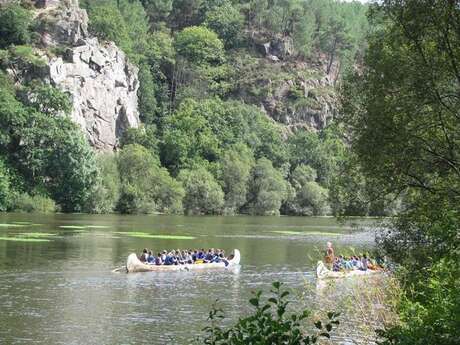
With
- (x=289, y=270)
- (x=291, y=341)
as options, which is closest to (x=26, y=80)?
(x=289, y=270)

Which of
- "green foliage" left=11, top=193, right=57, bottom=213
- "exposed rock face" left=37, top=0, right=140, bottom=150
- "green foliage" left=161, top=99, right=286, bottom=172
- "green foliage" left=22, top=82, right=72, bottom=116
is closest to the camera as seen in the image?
"green foliage" left=11, top=193, right=57, bottom=213

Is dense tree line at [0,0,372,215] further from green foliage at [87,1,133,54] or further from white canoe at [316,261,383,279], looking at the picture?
white canoe at [316,261,383,279]

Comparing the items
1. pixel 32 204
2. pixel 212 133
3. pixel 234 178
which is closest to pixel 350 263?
pixel 32 204

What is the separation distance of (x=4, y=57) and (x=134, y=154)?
28.0m

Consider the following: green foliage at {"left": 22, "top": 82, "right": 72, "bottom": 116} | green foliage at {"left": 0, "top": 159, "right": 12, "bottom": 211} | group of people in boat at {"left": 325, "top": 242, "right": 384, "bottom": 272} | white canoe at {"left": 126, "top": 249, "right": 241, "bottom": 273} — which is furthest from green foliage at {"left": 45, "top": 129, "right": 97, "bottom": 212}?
group of people in boat at {"left": 325, "top": 242, "right": 384, "bottom": 272}

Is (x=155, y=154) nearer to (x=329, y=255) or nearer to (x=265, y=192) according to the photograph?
(x=265, y=192)

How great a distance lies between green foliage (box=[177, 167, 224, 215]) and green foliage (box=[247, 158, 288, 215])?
10.9 m

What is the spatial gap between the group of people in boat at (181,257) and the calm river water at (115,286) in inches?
48.5

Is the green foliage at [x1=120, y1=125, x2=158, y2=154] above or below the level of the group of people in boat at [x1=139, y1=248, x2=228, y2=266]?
above

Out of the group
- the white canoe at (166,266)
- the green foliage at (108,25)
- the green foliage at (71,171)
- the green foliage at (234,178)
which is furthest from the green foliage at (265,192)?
the white canoe at (166,266)

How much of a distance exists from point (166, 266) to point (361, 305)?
105 feet

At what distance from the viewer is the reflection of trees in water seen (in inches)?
796

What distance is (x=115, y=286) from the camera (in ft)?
138

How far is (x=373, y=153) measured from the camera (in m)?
23.7
